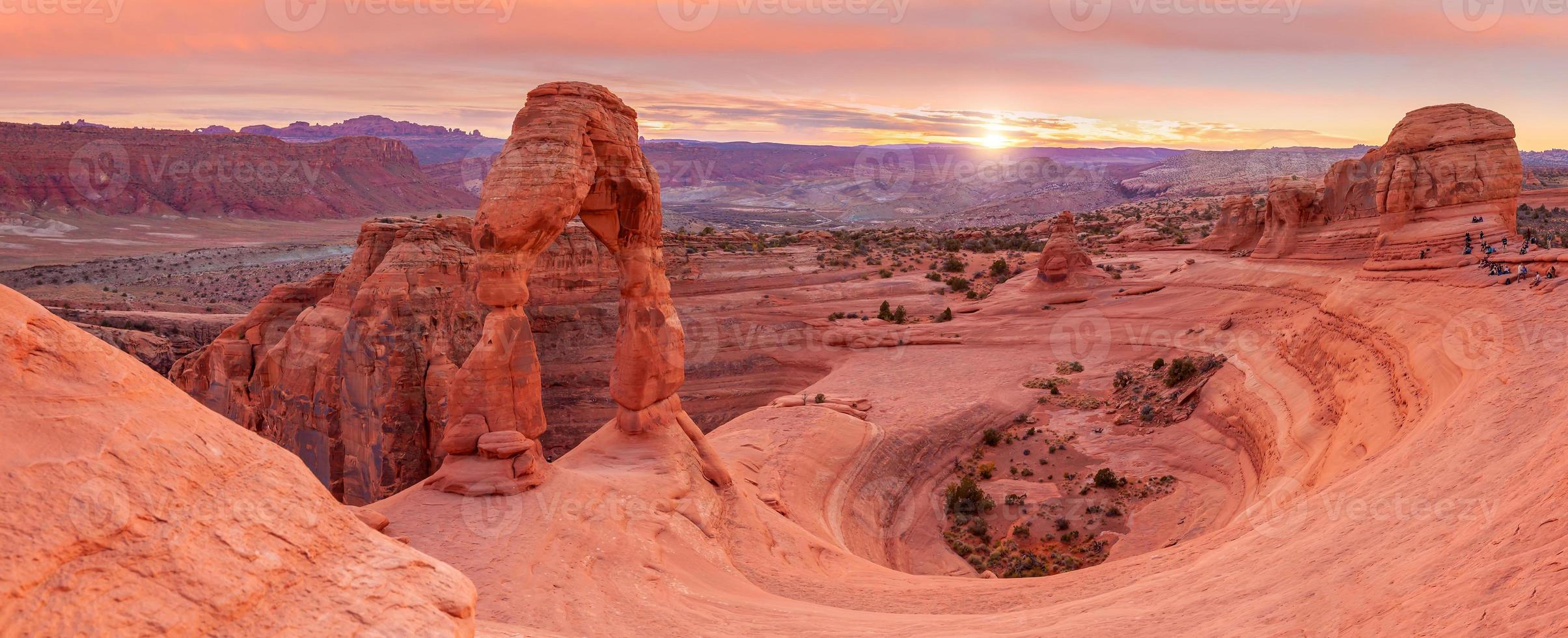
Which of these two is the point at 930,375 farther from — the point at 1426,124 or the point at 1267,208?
the point at 1267,208

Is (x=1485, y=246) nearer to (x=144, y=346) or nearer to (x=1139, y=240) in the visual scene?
(x=1139, y=240)

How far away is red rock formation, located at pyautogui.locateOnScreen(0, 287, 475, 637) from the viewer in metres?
2.99

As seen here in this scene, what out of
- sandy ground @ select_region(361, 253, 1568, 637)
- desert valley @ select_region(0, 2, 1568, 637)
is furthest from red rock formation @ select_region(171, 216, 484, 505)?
sandy ground @ select_region(361, 253, 1568, 637)

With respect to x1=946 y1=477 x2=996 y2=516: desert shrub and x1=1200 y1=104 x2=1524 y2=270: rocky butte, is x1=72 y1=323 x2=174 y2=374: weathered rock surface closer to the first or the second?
x1=946 y1=477 x2=996 y2=516: desert shrub

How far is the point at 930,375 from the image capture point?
2661 cm

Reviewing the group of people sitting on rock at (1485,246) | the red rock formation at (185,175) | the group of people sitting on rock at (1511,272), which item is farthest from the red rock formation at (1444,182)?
the red rock formation at (185,175)

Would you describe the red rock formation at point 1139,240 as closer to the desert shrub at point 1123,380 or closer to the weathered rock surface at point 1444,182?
the desert shrub at point 1123,380

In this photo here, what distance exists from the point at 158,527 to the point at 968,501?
15915 millimetres

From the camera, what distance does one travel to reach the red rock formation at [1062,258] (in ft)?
113

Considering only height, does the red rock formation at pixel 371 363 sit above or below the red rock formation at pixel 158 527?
below

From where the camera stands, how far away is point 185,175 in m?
104

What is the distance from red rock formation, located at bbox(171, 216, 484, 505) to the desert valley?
0.07 m

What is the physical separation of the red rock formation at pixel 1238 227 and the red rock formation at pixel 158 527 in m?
38.7

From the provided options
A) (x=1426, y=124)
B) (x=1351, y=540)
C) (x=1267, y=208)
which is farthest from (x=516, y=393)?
(x=1267, y=208)
